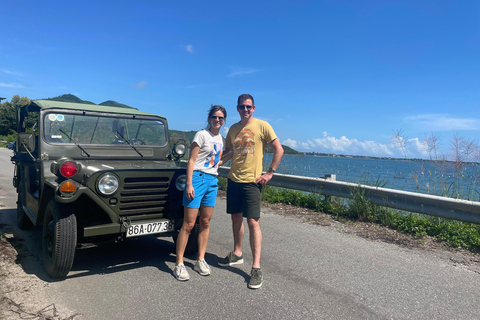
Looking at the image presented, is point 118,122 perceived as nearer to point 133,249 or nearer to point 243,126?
point 133,249

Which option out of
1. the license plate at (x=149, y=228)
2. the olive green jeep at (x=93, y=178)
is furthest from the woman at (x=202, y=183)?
the olive green jeep at (x=93, y=178)

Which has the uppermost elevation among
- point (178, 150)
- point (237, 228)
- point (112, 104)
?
point (112, 104)

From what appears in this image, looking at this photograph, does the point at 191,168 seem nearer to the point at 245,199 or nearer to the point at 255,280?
the point at 245,199

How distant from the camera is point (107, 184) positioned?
12.1 feet

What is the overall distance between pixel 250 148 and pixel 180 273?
61.2 inches

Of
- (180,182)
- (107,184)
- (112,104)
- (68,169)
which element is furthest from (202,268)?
(112,104)

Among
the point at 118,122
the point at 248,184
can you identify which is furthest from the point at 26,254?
the point at 248,184

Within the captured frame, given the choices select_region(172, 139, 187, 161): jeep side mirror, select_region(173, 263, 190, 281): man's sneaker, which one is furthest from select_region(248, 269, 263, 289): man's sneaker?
select_region(172, 139, 187, 161): jeep side mirror

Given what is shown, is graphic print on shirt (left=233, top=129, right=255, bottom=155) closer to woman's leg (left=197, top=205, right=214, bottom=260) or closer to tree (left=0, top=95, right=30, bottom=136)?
woman's leg (left=197, top=205, right=214, bottom=260)

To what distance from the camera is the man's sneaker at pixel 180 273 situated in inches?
148

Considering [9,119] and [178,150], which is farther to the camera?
[9,119]

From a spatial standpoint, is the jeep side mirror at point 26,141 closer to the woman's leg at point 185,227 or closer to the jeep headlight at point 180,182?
the jeep headlight at point 180,182

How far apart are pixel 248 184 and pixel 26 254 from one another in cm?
299

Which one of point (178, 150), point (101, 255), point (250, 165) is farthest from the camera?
point (178, 150)
